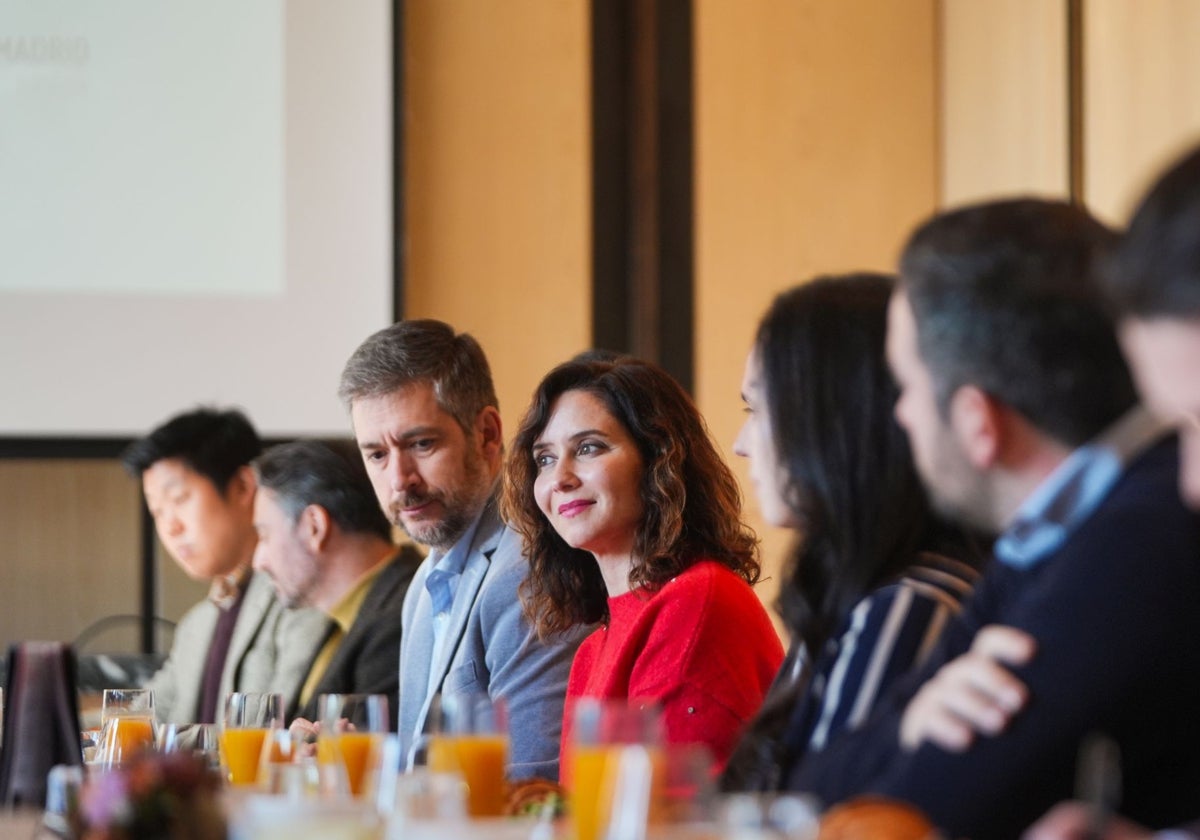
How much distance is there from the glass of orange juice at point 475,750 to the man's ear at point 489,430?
1.72 metres

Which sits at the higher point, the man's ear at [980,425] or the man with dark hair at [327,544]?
the man's ear at [980,425]

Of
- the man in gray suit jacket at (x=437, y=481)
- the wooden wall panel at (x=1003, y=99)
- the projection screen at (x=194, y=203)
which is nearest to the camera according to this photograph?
the man in gray suit jacket at (x=437, y=481)

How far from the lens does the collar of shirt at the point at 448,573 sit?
3.20 metres

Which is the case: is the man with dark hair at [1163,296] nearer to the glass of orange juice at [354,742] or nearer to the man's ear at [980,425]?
the man's ear at [980,425]

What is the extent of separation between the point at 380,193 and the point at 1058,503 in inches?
159

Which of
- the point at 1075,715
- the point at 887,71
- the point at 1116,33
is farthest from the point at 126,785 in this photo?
the point at 887,71

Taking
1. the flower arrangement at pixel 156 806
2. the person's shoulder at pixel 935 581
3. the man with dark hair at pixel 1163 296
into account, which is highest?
the man with dark hair at pixel 1163 296

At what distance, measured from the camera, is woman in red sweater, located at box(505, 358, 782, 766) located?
2.48 metres

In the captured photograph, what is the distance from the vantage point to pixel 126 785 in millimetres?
1266

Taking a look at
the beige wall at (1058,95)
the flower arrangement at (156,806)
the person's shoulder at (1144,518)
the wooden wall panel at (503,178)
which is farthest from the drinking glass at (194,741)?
the wooden wall panel at (503,178)

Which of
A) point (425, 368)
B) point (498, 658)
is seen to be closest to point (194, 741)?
point (498, 658)

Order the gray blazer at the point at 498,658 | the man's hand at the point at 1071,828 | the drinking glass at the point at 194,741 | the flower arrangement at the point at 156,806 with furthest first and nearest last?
the gray blazer at the point at 498,658
the drinking glass at the point at 194,741
the flower arrangement at the point at 156,806
the man's hand at the point at 1071,828

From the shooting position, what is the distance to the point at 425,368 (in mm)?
3367

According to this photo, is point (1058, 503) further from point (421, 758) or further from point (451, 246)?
point (451, 246)
